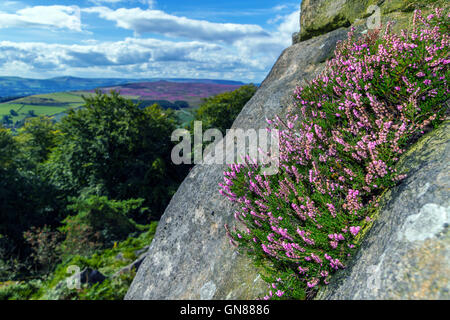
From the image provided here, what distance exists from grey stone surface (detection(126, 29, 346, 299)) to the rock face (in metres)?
1.34

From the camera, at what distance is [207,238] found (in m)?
4.11

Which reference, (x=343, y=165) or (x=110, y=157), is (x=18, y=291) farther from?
(x=110, y=157)

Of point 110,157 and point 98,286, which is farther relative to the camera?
point 110,157

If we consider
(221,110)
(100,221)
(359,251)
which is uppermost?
(221,110)

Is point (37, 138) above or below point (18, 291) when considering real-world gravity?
above

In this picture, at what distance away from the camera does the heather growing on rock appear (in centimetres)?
256

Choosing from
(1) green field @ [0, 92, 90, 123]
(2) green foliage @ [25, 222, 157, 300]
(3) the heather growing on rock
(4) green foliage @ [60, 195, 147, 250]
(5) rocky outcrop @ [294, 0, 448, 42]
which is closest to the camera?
(3) the heather growing on rock

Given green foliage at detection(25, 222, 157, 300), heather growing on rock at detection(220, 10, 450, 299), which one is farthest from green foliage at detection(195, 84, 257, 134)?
heather growing on rock at detection(220, 10, 450, 299)

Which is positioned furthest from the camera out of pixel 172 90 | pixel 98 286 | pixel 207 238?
pixel 172 90

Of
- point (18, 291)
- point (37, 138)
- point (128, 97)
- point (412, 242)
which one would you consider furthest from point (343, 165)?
point (128, 97)

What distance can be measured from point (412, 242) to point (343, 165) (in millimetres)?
1283

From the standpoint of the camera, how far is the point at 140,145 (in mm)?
27641

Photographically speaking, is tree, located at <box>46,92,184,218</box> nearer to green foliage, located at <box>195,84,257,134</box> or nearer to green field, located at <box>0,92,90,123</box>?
green foliage, located at <box>195,84,257,134</box>
